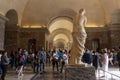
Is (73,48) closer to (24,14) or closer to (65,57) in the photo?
(65,57)

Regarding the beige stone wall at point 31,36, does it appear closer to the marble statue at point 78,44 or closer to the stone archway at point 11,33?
the stone archway at point 11,33

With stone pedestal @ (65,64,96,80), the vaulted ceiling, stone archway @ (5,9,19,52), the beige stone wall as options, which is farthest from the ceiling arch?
stone pedestal @ (65,64,96,80)

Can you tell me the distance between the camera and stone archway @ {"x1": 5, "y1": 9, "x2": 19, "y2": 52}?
22.3 m

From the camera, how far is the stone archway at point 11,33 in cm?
2230

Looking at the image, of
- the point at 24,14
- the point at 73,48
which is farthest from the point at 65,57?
the point at 24,14

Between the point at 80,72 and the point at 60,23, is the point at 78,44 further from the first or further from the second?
the point at 60,23

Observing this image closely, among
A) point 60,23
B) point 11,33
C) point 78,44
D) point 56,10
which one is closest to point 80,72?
point 78,44

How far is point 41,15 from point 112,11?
7.68m

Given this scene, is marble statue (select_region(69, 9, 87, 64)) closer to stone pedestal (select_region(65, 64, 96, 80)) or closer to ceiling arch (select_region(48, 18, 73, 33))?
stone pedestal (select_region(65, 64, 96, 80))

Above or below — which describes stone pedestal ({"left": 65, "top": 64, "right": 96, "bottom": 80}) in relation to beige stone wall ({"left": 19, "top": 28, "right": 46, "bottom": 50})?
below

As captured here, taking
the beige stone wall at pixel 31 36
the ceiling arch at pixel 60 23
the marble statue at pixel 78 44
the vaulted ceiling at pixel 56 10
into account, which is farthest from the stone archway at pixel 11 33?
the marble statue at pixel 78 44

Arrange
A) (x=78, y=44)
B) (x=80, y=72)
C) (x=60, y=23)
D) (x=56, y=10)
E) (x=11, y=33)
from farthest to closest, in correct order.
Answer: (x=60, y=23) → (x=56, y=10) → (x=11, y=33) → (x=78, y=44) → (x=80, y=72)

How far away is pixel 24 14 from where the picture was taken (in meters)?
23.6

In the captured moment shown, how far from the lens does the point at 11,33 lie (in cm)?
2250
